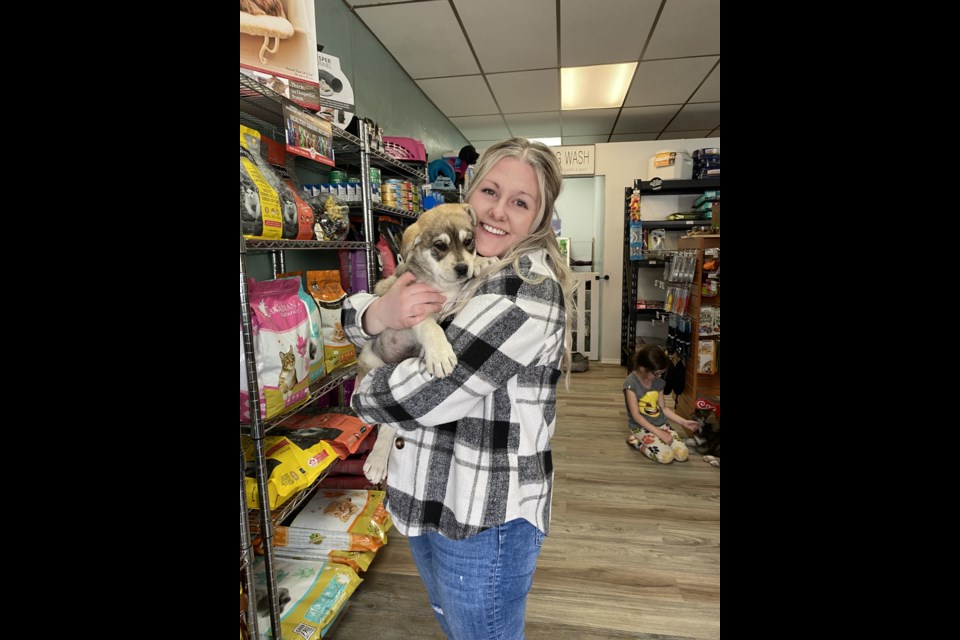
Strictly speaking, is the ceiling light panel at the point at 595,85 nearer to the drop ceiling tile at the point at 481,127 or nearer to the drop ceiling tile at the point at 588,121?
the drop ceiling tile at the point at 588,121

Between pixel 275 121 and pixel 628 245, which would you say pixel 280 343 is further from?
pixel 628 245

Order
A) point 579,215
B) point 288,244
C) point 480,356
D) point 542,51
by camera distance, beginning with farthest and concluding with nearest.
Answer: point 579,215
point 542,51
point 288,244
point 480,356

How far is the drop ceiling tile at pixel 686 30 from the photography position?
12.8ft

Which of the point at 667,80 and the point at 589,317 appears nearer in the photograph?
the point at 667,80

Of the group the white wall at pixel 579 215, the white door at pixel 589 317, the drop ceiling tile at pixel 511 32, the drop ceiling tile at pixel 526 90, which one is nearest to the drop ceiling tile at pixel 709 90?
the drop ceiling tile at pixel 526 90

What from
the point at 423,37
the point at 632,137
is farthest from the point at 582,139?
the point at 423,37

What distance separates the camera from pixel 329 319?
7.73 feet

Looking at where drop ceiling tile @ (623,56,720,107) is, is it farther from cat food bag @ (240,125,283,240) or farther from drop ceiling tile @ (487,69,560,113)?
cat food bag @ (240,125,283,240)

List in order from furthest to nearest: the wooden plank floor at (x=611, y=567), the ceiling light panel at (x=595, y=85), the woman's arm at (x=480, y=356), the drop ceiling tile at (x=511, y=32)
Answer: the ceiling light panel at (x=595, y=85) → the drop ceiling tile at (x=511, y=32) → the wooden plank floor at (x=611, y=567) → the woman's arm at (x=480, y=356)

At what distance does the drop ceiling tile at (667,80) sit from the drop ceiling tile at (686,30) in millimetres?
218

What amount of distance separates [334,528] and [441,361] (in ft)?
5.83

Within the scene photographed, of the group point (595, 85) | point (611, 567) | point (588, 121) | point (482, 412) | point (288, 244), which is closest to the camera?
point (482, 412)

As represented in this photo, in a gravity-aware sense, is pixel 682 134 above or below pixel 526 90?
above
